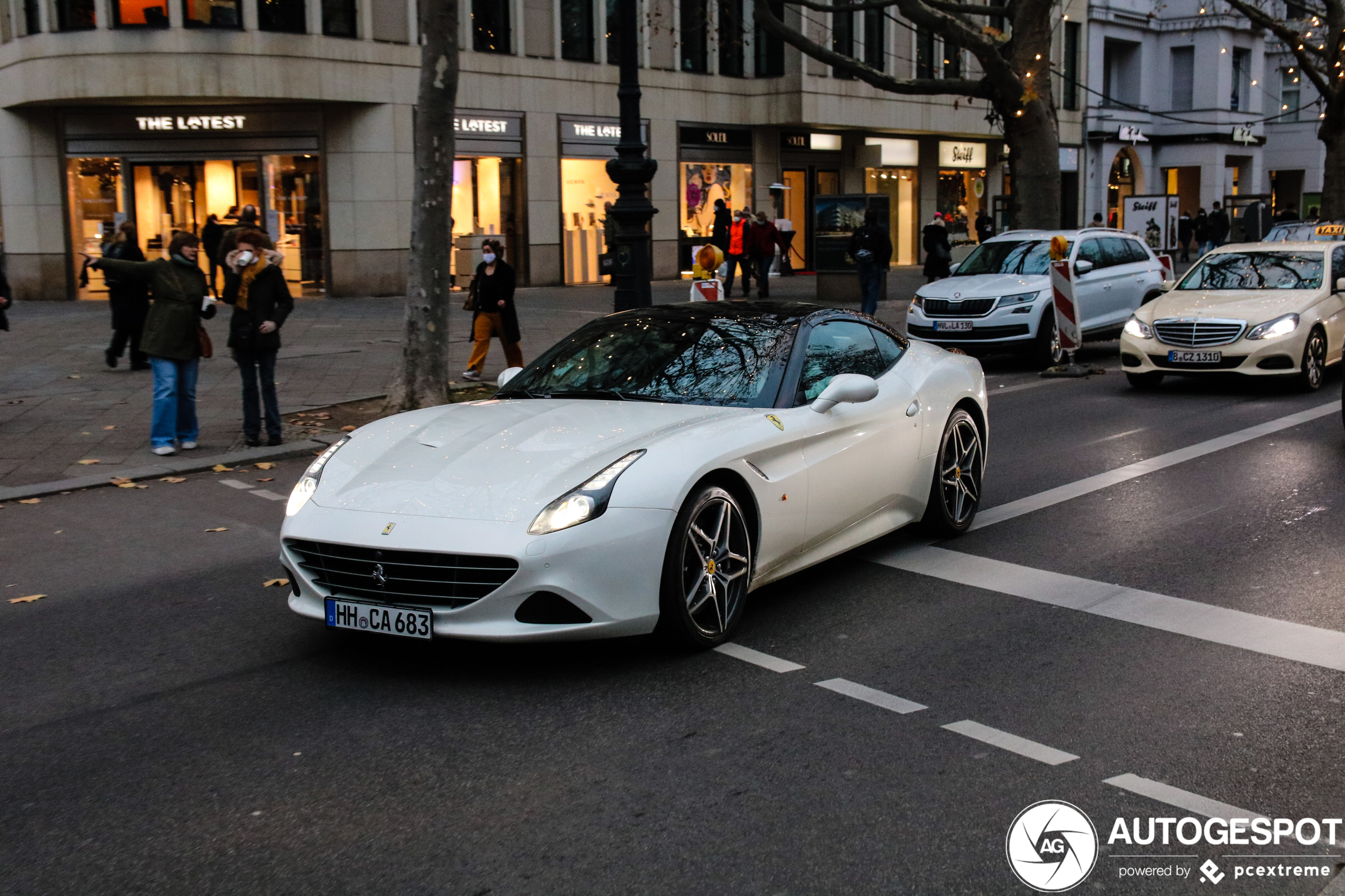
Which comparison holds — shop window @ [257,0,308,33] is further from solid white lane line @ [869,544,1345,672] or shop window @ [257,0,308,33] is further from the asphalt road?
solid white lane line @ [869,544,1345,672]

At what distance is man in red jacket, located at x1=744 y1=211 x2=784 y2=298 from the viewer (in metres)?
26.6

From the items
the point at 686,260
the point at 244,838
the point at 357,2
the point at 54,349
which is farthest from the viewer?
the point at 686,260

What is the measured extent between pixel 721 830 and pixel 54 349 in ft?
55.5

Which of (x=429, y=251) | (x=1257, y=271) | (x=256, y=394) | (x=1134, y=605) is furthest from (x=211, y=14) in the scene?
(x=1134, y=605)

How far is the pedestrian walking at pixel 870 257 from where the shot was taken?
73.6 ft

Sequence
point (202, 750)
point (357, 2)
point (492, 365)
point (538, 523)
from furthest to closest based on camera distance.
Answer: point (357, 2)
point (492, 365)
point (538, 523)
point (202, 750)

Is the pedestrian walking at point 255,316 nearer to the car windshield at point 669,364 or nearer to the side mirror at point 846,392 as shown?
the car windshield at point 669,364

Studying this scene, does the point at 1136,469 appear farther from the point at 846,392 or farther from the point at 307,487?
the point at 307,487

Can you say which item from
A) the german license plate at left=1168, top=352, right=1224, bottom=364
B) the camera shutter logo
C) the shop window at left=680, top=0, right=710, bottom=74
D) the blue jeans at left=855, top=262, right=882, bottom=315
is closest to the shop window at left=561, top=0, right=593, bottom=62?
the shop window at left=680, top=0, right=710, bottom=74

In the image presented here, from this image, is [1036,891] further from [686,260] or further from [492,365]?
[686,260]

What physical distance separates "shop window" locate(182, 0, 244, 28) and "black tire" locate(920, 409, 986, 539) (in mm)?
21838

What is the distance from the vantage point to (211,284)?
28016 mm

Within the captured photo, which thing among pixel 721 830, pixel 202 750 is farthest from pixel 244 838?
pixel 721 830

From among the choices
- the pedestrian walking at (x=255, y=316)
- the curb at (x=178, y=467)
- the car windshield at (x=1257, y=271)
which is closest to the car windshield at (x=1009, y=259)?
the car windshield at (x=1257, y=271)
